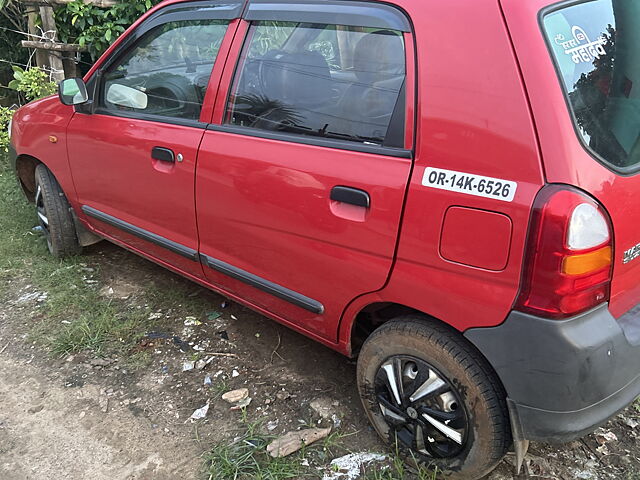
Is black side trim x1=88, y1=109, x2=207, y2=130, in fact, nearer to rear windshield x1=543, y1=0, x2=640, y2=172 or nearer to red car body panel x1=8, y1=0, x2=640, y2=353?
red car body panel x1=8, y1=0, x2=640, y2=353

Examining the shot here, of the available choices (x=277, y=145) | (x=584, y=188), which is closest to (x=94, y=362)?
(x=277, y=145)

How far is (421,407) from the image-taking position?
6.68ft

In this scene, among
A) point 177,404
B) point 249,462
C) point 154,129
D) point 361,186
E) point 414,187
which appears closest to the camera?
point 414,187

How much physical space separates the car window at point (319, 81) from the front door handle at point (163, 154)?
1.19 ft

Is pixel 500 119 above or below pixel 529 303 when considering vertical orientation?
above

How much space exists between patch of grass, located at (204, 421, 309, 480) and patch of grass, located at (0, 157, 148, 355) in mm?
957

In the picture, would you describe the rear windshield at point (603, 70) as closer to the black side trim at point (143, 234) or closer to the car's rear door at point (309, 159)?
the car's rear door at point (309, 159)

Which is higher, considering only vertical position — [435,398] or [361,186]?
[361,186]

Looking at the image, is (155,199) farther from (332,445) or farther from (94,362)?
(332,445)

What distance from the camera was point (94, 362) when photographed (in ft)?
9.43

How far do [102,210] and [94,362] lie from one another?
0.92 metres

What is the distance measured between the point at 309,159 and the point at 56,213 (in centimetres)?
230

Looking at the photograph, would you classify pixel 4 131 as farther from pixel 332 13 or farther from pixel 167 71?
pixel 332 13

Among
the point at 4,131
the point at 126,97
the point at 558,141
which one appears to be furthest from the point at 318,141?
the point at 4,131
